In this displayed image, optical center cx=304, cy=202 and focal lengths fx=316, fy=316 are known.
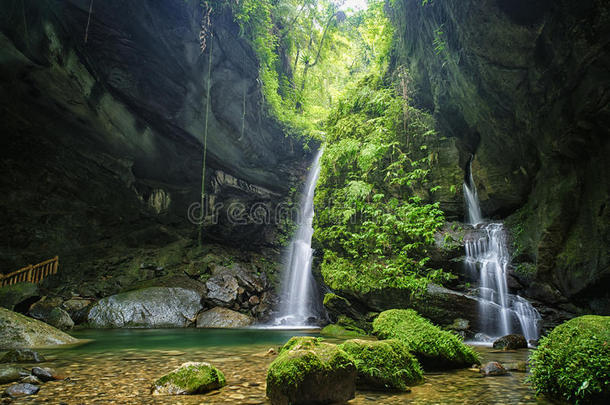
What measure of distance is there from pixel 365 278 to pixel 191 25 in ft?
33.1

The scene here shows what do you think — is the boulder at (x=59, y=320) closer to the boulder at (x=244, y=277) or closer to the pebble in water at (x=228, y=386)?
the boulder at (x=244, y=277)

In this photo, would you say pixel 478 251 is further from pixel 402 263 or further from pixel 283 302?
pixel 283 302

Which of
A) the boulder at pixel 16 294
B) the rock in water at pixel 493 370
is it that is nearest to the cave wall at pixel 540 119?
the rock in water at pixel 493 370

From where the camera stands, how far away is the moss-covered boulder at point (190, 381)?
10.3 ft

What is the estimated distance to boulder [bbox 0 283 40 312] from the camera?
996cm

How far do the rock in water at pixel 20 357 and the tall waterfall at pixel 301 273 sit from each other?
29.7 ft

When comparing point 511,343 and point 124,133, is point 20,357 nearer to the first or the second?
point 511,343

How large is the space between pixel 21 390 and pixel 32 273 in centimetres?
1294

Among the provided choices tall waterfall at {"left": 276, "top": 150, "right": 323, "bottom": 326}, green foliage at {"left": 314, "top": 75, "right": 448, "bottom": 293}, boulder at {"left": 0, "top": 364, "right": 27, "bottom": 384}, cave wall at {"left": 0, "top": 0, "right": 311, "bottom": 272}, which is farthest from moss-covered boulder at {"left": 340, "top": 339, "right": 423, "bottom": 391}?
cave wall at {"left": 0, "top": 0, "right": 311, "bottom": 272}

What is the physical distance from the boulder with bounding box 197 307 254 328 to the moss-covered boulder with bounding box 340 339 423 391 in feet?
30.3

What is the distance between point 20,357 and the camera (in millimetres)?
4375

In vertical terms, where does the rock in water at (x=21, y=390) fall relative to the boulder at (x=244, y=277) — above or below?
below

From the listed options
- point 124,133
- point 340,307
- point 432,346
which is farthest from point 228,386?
point 124,133

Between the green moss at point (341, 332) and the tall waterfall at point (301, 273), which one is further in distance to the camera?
the tall waterfall at point (301, 273)
